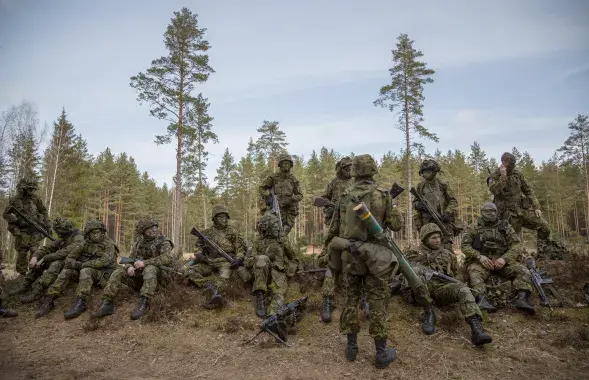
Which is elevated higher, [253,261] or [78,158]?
[78,158]

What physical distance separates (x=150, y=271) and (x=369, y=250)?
5.04 metres

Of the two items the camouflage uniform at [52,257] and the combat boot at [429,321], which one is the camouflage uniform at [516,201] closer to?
the combat boot at [429,321]

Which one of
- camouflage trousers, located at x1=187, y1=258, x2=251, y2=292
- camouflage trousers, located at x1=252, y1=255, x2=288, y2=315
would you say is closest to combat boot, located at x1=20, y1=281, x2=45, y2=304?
camouflage trousers, located at x1=187, y1=258, x2=251, y2=292

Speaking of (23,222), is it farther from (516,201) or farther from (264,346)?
(516,201)

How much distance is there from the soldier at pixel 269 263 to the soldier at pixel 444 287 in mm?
2860

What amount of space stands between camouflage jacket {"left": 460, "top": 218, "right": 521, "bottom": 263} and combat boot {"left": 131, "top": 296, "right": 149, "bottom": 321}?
6.85m

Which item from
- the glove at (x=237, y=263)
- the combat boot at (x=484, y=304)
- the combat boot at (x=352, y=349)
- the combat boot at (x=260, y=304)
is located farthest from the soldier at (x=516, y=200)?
the glove at (x=237, y=263)

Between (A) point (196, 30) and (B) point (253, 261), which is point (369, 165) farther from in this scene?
(A) point (196, 30)

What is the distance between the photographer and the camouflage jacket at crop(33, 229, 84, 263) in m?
8.05

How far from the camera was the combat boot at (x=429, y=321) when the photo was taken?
5.77 m

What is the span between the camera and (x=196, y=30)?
1958 centimetres

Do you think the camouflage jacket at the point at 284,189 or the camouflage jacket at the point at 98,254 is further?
the camouflage jacket at the point at 284,189

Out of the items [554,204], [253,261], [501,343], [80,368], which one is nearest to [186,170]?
[253,261]

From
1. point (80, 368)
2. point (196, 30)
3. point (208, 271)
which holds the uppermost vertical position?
point (196, 30)
